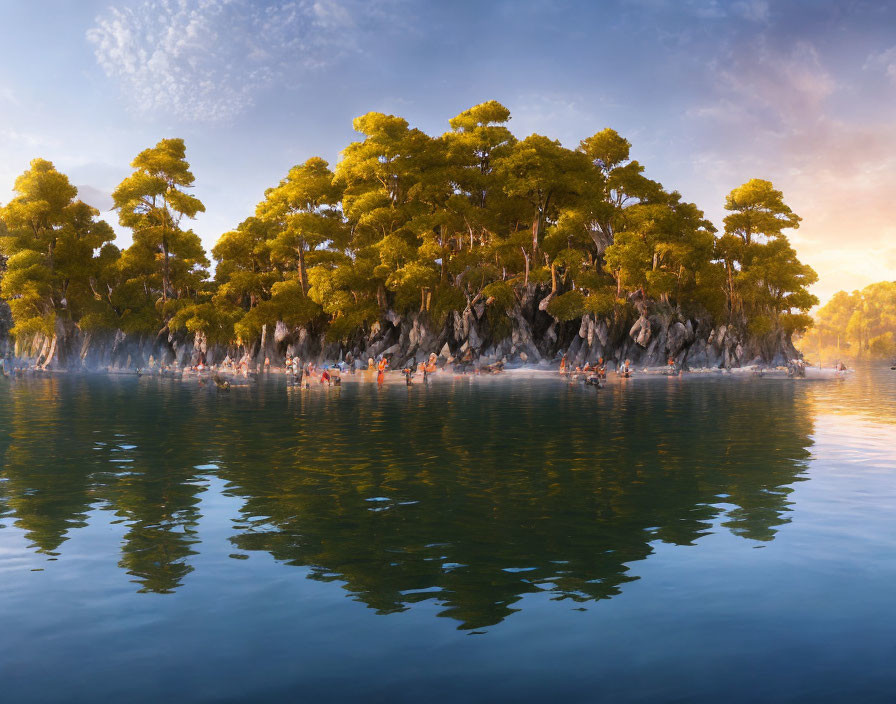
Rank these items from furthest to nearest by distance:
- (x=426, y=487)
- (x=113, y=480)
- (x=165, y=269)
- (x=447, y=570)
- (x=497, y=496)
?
(x=165, y=269)
(x=113, y=480)
(x=426, y=487)
(x=497, y=496)
(x=447, y=570)

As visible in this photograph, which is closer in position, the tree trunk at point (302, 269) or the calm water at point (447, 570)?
the calm water at point (447, 570)

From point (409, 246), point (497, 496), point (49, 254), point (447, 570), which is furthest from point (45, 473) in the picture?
point (49, 254)

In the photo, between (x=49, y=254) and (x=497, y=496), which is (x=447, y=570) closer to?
(x=497, y=496)

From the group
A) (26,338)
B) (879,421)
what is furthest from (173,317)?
(879,421)

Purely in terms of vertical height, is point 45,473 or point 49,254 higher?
point 49,254

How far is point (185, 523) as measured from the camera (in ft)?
37.3

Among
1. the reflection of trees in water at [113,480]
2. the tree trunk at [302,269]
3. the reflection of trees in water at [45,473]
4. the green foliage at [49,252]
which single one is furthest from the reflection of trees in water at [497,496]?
the green foliage at [49,252]

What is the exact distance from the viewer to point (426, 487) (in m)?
14.1

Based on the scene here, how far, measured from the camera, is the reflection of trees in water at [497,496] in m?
8.90

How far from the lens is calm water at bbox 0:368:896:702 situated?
20.6 ft

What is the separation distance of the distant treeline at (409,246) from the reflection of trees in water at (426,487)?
128 feet

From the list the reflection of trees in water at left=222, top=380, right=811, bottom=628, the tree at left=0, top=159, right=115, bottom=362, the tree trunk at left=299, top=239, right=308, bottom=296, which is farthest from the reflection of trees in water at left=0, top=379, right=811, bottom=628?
the tree at left=0, top=159, right=115, bottom=362

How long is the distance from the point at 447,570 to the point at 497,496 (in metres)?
4.33

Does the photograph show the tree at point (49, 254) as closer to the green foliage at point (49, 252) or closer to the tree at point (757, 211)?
the green foliage at point (49, 252)
